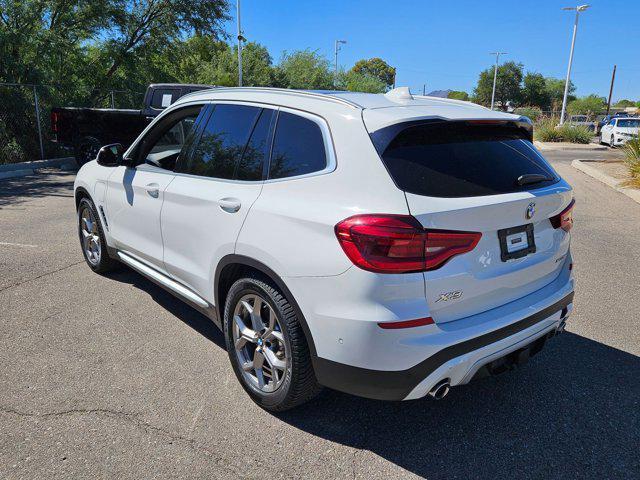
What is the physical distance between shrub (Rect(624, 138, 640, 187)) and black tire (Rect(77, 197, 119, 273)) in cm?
1119

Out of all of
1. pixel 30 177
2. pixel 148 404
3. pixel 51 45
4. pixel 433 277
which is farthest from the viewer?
pixel 51 45

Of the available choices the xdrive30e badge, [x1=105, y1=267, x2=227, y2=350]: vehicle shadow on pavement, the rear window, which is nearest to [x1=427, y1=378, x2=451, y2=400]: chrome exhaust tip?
the xdrive30e badge

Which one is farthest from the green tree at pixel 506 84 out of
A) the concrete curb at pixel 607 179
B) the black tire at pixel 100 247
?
the black tire at pixel 100 247

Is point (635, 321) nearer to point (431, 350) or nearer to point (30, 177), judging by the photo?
point (431, 350)

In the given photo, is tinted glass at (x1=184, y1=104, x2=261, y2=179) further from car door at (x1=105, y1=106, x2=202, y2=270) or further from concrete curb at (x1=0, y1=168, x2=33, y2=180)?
concrete curb at (x1=0, y1=168, x2=33, y2=180)

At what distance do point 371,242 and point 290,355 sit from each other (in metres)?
0.82

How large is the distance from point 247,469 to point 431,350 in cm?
111

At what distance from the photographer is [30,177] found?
1269 centimetres

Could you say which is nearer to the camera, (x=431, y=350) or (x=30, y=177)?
(x=431, y=350)

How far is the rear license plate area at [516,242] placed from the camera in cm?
258

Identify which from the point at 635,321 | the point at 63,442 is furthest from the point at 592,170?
the point at 63,442

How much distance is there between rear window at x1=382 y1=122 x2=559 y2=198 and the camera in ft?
8.07

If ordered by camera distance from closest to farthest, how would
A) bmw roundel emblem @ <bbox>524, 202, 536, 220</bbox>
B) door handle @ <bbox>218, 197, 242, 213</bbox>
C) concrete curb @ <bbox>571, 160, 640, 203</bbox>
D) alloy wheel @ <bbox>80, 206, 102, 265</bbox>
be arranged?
bmw roundel emblem @ <bbox>524, 202, 536, 220</bbox>
door handle @ <bbox>218, 197, 242, 213</bbox>
alloy wheel @ <bbox>80, 206, 102, 265</bbox>
concrete curb @ <bbox>571, 160, 640, 203</bbox>

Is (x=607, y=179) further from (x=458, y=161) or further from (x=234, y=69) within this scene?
(x=234, y=69)
